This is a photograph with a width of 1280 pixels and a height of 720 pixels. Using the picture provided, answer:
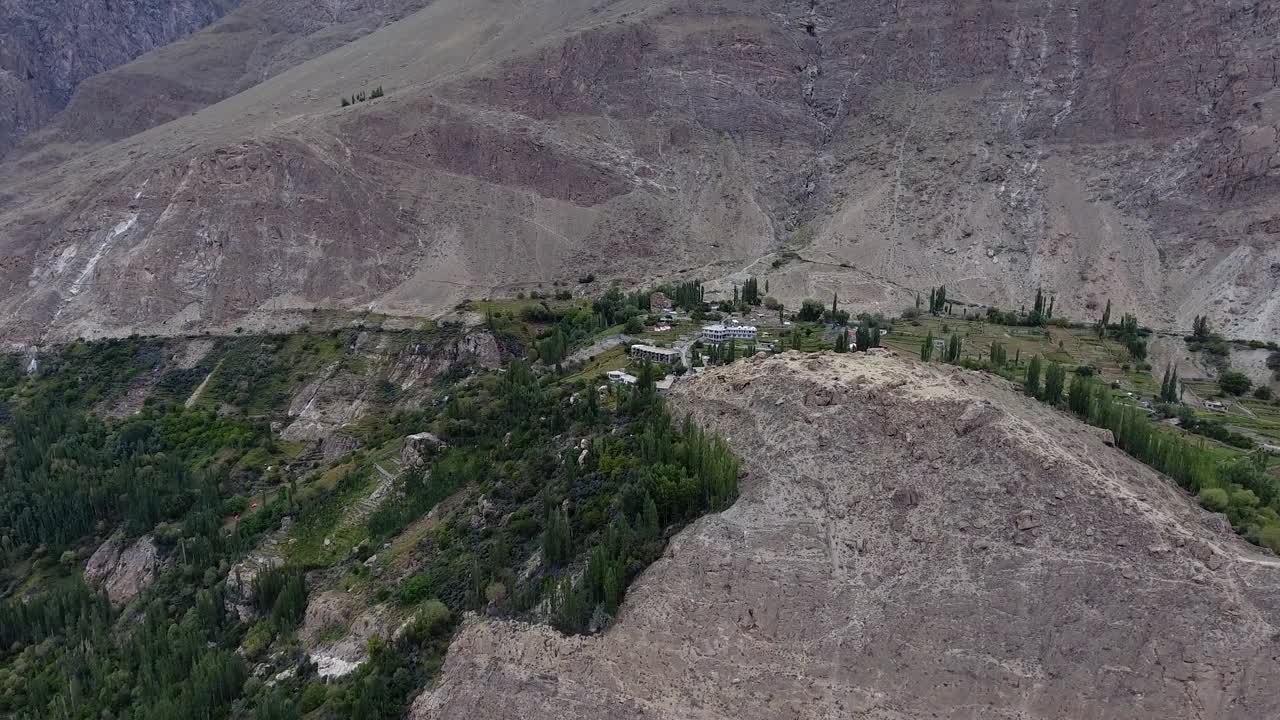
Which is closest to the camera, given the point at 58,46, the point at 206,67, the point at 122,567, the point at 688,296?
the point at 122,567

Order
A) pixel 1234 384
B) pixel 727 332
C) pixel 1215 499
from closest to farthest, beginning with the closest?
pixel 1215 499 → pixel 1234 384 → pixel 727 332

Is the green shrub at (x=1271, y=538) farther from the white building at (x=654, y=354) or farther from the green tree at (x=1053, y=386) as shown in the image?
the white building at (x=654, y=354)

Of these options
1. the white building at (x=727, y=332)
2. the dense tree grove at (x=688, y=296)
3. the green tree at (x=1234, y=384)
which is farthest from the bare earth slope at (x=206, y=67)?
the green tree at (x=1234, y=384)

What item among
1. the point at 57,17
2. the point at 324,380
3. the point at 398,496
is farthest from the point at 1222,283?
the point at 57,17

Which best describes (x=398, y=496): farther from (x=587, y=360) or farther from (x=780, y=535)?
(x=780, y=535)


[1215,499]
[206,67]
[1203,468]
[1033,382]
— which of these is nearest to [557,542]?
[1033,382]

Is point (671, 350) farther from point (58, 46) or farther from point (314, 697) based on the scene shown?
point (58, 46)
